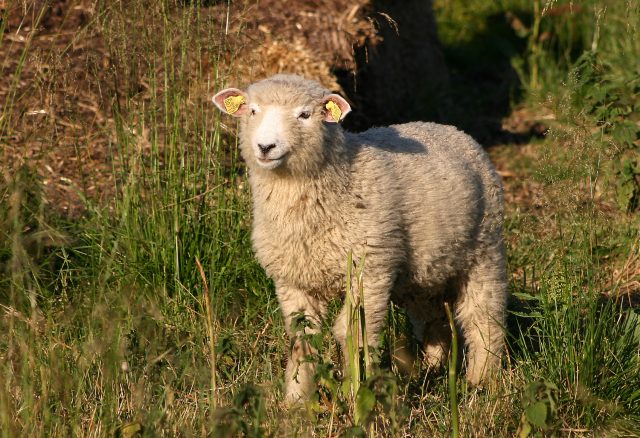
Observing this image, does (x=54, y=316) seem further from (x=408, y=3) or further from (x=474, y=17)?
(x=474, y=17)

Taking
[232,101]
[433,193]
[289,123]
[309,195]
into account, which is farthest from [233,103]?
[433,193]

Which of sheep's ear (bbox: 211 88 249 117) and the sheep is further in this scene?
sheep's ear (bbox: 211 88 249 117)

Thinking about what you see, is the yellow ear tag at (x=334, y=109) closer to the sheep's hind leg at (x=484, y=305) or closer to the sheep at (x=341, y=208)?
the sheep at (x=341, y=208)

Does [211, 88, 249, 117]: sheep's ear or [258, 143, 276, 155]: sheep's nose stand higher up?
[211, 88, 249, 117]: sheep's ear

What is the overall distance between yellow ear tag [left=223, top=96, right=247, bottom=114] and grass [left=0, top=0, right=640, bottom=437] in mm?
502

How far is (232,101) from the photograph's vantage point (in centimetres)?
442

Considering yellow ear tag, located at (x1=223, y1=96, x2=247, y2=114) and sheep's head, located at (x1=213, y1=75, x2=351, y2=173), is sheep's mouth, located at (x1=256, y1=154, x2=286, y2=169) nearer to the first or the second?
sheep's head, located at (x1=213, y1=75, x2=351, y2=173)

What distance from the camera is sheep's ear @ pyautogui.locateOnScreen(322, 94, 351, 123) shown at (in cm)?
417

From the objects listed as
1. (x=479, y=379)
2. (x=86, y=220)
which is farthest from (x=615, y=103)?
(x=86, y=220)

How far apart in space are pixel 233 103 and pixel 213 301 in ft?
3.29

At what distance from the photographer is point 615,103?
6.26 metres

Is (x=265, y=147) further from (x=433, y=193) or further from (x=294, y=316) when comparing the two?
(x=433, y=193)

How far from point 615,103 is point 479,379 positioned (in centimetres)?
239

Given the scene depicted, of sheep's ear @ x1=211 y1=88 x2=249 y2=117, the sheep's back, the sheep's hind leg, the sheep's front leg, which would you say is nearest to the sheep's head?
sheep's ear @ x1=211 y1=88 x2=249 y2=117
